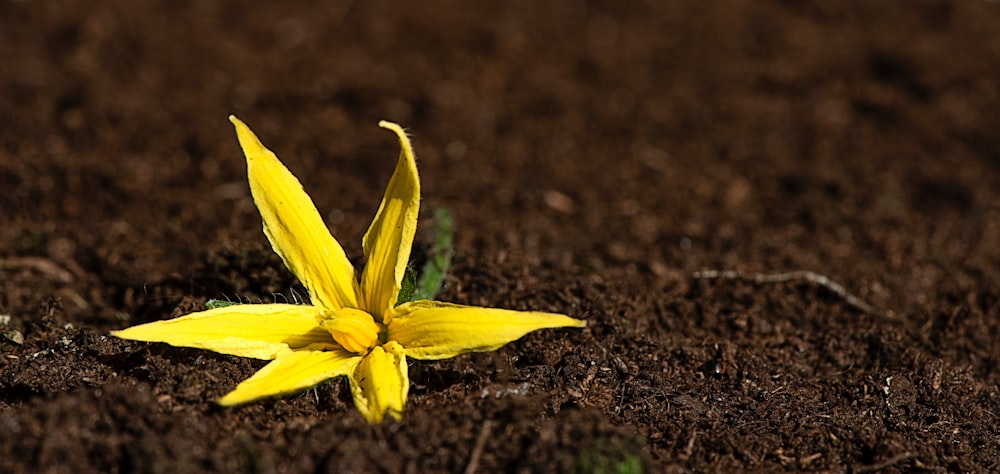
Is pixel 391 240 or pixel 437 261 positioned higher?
pixel 391 240

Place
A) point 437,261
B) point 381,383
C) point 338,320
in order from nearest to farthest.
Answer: point 381,383 → point 338,320 → point 437,261

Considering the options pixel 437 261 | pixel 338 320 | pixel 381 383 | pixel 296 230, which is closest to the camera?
pixel 381 383

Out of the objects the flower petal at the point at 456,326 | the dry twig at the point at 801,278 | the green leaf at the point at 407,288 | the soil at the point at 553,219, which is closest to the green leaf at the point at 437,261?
the soil at the point at 553,219

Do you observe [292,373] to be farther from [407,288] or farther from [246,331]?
[407,288]

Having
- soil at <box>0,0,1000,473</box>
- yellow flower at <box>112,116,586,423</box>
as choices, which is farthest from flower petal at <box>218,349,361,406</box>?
soil at <box>0,0,1000,473</box>

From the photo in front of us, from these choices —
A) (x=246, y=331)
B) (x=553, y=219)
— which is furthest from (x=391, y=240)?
(x=553, y=219)

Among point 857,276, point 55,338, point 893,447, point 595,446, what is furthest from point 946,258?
point 55,338

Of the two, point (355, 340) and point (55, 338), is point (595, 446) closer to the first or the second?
point (355, 340)
